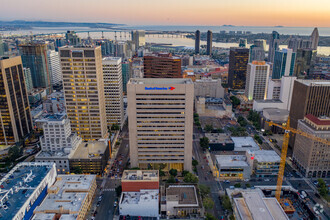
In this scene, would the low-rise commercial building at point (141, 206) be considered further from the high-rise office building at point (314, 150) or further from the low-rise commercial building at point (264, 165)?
the high-rise office building at point (314, 150)

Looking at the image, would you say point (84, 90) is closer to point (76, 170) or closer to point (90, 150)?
point (90, 150)

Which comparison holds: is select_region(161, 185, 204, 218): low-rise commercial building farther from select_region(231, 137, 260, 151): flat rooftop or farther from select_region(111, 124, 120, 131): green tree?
select_region(111, 124, 120, 131): green tree

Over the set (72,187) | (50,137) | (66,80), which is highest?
(66,80)

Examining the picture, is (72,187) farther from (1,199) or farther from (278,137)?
(278,137)

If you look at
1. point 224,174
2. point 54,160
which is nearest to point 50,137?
point 54,160

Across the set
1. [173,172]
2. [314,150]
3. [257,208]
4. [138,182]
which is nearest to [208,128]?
[173,172]

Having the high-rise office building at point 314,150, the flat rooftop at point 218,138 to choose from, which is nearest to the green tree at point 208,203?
the flat rooftop at point 218,138

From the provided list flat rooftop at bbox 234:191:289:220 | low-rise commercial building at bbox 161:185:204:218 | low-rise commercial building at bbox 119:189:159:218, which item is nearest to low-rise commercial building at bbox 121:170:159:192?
low-rise commercial building at bbox 119:189:159:218
